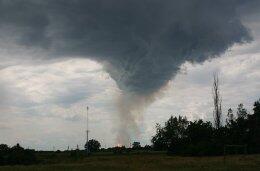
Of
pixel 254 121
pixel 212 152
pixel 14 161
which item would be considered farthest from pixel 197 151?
pixel 14 161

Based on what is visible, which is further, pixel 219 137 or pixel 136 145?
pixel 136 145

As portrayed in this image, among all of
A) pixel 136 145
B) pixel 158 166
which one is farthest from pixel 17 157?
pixel 136 145

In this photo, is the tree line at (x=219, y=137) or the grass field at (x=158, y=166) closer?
the grass field at (x=158, y=166)

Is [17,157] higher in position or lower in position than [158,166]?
higher

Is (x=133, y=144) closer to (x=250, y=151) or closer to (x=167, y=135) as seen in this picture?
(x=167, y=135)

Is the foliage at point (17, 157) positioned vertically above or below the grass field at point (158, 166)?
above

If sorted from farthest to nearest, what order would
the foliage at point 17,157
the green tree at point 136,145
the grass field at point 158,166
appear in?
the green tree at point 136,145, the foliage at point 17,157, the grass field at point 158,166

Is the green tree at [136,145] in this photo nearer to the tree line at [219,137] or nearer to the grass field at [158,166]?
the tree line at [219,137]

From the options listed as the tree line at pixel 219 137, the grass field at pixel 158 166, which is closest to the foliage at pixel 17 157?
the grass field at pixel 158 166

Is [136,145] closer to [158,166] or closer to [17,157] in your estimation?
[17,157]

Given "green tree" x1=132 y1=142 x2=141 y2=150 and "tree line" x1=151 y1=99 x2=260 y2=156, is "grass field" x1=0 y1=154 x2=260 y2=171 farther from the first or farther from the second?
"green tree" x1=132 y1=142 x2=141 y2=150

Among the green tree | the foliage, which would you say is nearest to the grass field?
the foliage

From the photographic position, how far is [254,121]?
108125 millimetres

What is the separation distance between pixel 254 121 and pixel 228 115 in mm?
36046
